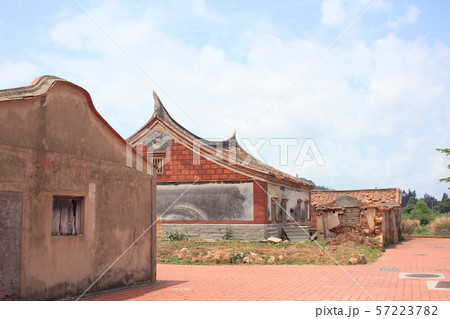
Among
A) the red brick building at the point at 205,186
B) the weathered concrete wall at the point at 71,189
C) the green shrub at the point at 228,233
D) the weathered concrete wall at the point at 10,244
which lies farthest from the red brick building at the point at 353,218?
the weathered concrete wall at the point at 10,244

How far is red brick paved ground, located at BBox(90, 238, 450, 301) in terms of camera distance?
30.0 ft

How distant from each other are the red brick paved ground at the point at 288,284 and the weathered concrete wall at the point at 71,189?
2.40ft

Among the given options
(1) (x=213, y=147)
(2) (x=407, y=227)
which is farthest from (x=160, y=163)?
(2) (x=407, y=227)

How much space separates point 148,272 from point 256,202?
12.8 metres

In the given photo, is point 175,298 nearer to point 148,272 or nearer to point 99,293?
point 99,293

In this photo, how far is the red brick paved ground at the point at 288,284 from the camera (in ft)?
30.0

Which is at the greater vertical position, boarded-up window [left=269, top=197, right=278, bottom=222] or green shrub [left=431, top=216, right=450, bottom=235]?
boarded-up window [left=269, top=197, right=278, bottom=222]

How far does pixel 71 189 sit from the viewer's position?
9.31m

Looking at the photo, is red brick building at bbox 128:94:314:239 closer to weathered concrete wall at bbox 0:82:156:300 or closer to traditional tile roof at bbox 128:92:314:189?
traditional tile roof at bbox 128:92:314:189

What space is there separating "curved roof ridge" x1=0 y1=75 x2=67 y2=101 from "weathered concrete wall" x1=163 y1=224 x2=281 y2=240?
16.3 metres

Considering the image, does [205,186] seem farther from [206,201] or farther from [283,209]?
[283,209]

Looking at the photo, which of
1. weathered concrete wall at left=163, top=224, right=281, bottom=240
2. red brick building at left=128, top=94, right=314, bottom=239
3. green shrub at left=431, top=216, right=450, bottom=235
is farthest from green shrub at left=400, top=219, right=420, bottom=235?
weathered concrete wall at left=163, top=224, right=281, bottom=240

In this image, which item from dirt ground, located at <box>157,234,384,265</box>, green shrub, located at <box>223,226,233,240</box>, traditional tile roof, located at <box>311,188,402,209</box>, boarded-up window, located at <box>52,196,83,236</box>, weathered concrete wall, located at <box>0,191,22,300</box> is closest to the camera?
weathered concrete wall, located at <box>0,191,22,300</box>

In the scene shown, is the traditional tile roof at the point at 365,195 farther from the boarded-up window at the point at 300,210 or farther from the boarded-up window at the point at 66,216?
the boarded-up window at the point at 66,216
